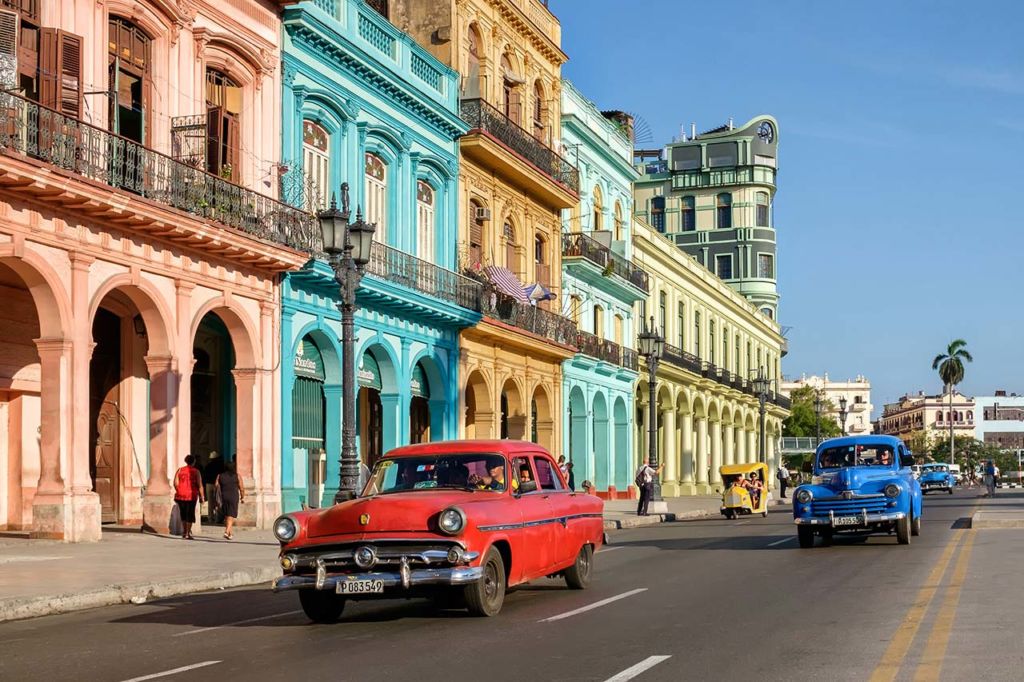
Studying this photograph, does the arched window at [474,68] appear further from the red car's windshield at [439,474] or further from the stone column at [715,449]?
the stone column at [715,449]

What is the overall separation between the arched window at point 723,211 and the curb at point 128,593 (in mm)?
71974

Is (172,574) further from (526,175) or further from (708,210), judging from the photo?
(708,210)

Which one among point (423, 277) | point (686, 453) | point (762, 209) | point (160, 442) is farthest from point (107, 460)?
point (762, 209)

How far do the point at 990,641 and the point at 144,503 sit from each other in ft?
55.2

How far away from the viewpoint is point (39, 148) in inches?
793

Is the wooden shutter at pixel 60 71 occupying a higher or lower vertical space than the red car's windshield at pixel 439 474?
higher

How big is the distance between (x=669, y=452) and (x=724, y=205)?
30.7 m

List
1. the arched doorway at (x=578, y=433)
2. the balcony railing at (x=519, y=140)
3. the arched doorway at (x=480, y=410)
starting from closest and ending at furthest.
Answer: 1. the balcony railing at (x=519, y=140)
2. the arched doorway at (x=480, y=410)
3. the arched doorway at (x=578, y=433)

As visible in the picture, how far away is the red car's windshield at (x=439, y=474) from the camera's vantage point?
13.2 m

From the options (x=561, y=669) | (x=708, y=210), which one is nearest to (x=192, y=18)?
(x=561, y=669)

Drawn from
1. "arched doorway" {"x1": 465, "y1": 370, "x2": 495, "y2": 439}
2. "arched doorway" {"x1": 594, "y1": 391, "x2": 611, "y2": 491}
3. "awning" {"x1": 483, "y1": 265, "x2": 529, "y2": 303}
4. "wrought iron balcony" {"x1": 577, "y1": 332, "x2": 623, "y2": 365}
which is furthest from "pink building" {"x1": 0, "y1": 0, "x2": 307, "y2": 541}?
"arched doorway" {"x1": 594, "y1": 391, "x2": 611, "y2": 491}

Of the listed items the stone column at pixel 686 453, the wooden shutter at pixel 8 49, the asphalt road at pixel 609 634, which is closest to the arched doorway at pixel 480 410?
the wooden shutter at pixel 8 49

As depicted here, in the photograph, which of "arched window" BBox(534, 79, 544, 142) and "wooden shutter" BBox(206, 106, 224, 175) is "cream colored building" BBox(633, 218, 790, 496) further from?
"wooden shutter" BBox(206, 106, 224, 175)

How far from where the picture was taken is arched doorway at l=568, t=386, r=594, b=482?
47.0 m
